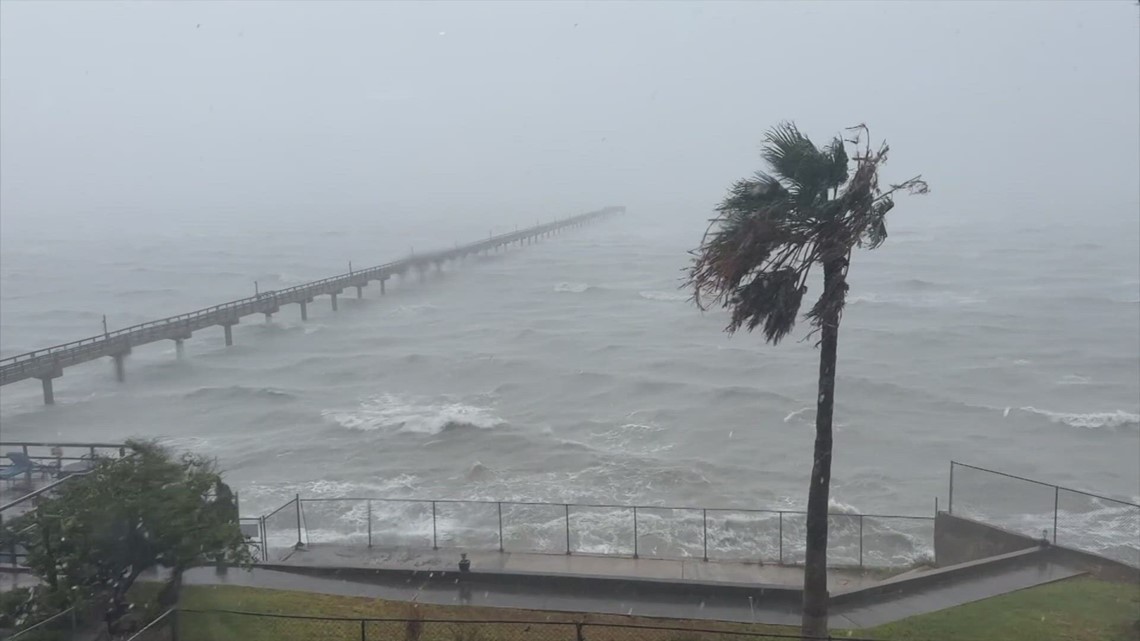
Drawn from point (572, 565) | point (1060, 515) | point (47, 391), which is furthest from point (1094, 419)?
point (47, 391)

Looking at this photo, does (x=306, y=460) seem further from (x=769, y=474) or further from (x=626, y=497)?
(x=769, y=474)

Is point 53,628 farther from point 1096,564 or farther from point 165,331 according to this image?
point 165,331

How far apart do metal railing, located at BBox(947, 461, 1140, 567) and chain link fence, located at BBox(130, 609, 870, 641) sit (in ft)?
30.2

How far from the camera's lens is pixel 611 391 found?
155ft

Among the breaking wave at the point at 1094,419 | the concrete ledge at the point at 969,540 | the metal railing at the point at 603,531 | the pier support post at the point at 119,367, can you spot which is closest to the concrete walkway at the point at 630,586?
the concrete ledge at the point at 969,540

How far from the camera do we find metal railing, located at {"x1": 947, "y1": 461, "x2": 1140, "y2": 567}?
20.4 meters

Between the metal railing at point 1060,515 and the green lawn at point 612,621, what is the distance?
4.66 m

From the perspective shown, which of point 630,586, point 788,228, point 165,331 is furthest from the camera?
point 165,331

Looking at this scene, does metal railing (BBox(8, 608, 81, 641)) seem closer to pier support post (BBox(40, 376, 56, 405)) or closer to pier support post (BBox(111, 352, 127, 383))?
pier support post (BBox(40, 376, 56, 405))

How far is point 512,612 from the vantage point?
1473cm

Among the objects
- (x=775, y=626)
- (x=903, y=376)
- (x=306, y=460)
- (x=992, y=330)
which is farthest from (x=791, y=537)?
(x=992, y=330)

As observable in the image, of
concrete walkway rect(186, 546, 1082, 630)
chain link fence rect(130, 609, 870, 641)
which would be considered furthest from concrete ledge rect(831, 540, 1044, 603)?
chain link fence rect(130, 609, 870, 641)

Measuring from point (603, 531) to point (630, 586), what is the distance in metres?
9.49

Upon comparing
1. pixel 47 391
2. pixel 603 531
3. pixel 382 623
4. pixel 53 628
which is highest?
pixel 53 628
